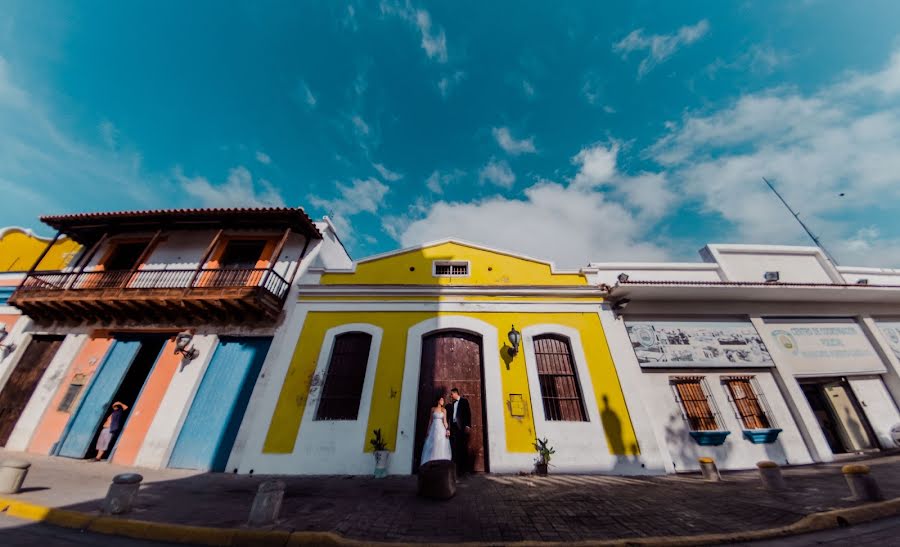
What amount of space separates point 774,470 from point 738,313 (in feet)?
16.3

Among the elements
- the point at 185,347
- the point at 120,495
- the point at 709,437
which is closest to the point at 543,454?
the point at 709,437

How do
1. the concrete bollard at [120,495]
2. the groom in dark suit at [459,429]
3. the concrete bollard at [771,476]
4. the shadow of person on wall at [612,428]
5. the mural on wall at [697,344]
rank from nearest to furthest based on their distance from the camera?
the concrete bollard at [120,495]
the concrete bollard at [771,476]
the groom in dark suit at [459,429]
the shadow of person on wall at [612,428]
the mural on wall at [697,344]

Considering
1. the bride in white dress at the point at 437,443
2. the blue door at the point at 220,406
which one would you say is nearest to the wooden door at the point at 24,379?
the blue door at the point at 220,406

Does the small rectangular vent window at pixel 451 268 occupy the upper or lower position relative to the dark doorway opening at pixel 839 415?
upper

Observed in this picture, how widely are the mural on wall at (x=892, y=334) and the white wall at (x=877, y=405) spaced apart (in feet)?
3.66

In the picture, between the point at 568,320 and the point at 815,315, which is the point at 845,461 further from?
the point at 568,320

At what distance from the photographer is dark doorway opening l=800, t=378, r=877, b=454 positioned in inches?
323

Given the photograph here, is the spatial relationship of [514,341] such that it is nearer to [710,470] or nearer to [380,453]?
[380,453]

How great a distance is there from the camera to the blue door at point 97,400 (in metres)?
7.97

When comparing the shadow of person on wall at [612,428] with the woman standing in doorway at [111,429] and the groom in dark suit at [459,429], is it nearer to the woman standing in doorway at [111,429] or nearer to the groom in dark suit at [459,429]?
the groom in dark suit at [459,429]

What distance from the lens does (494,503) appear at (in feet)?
15.0

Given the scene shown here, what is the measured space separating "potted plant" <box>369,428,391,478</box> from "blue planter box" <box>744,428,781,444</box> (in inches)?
345

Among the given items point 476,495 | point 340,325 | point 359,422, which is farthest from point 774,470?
point 340,325

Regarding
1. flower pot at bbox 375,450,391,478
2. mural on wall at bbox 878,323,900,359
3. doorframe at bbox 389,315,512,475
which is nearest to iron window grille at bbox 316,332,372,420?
flower pot at bbox 375,450,391,478
